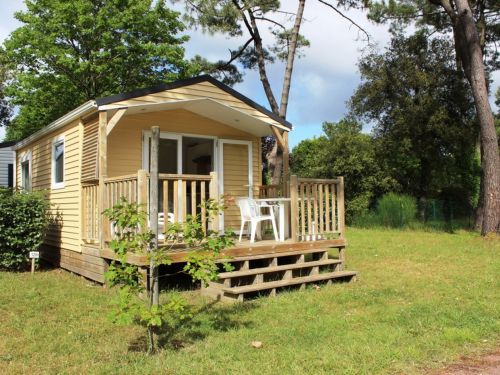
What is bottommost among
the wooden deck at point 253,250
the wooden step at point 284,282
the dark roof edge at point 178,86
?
the wooden step at point 284,282

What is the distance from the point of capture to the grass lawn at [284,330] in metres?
3.72

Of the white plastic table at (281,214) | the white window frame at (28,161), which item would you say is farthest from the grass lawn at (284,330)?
the white window frame at (28,161)

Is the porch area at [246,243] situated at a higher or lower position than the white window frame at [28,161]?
lower

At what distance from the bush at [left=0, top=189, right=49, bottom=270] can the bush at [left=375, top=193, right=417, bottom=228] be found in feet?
39.5

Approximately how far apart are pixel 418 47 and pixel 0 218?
51.7 feet

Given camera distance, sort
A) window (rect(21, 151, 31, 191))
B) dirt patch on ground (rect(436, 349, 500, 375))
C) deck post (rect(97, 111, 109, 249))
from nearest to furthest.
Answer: dirt patch on ground (rect(436, 349, 500, 375)) → deck post (rect(97, 111, 109, 249)) → window (rect(21, 151, 31, 191))

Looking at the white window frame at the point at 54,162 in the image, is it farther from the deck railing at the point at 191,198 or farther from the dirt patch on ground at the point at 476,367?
the dirt patch on ground at the point at 476,367

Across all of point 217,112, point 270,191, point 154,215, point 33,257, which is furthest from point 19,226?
point 154,215

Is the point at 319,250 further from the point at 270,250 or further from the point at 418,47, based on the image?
the point at 418,47

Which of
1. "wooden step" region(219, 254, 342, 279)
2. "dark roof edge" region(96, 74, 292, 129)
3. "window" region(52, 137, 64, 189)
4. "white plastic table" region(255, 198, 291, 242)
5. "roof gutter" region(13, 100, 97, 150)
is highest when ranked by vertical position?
"dark roof edge" region(96, 74, 292, 129)

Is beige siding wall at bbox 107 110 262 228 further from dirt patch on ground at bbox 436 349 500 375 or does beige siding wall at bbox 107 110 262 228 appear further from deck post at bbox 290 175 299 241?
dirt patch on ground at bbox 436 349 500 375

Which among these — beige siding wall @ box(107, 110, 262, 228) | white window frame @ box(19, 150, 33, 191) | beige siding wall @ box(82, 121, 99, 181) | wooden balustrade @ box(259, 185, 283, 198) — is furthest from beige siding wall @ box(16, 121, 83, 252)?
wooden balustrade @ box(259, 185, 283, 198)

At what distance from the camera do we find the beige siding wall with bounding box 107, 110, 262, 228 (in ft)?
27.2

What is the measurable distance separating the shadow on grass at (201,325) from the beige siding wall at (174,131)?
3.61 metres
